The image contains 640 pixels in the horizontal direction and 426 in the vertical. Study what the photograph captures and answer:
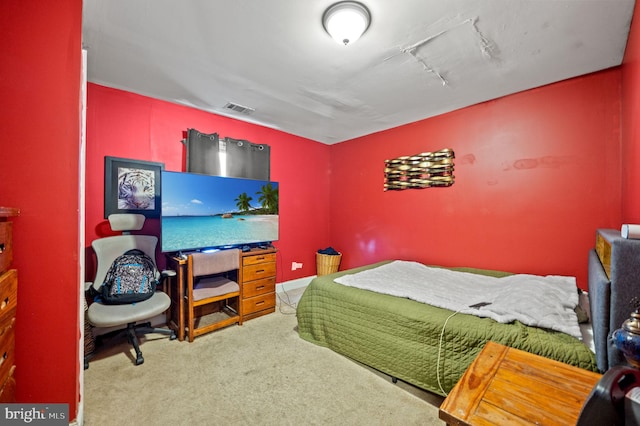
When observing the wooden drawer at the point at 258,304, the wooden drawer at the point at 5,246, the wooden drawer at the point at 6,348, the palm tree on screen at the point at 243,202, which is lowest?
the wooden drawer at the point at 258,304

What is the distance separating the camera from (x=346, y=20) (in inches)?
64.4

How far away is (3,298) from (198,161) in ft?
7.54

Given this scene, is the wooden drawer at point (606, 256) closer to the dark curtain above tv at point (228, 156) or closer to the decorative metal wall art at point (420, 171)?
the decorative metal wall art at point (420, 171)

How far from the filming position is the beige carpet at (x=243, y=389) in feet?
5.20

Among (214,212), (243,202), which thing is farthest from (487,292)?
(214,212)

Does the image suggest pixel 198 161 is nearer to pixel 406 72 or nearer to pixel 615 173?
pixel 406 72

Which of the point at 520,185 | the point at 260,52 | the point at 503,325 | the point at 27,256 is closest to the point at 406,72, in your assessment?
the point at 260,52

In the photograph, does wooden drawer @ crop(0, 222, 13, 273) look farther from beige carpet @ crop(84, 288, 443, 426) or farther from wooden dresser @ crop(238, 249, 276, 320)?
wooden dresser @ crop(238, 249, 276, 320)

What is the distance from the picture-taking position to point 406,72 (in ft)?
7.73

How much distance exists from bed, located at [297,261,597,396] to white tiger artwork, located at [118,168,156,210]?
198 centimetres

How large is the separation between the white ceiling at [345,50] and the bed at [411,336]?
1975mm

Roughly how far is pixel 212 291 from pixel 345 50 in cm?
257

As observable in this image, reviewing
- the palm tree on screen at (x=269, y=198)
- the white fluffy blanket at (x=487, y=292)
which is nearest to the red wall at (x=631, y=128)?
the white fluffy blanket at (x=487, y=292)

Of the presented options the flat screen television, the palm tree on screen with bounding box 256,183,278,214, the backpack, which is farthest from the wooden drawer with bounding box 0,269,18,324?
the palm tree on screen with bounding box 256,183,278,214
